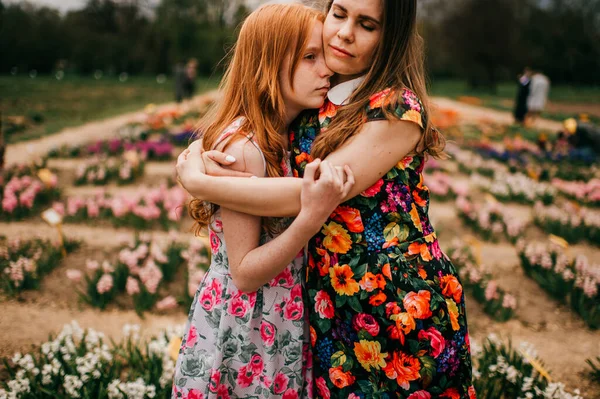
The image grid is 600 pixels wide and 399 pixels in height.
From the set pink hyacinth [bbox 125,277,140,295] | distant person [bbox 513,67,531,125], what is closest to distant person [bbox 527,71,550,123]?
distant person [bbox 513,67,531,125]

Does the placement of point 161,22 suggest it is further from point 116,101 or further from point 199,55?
point 116,101

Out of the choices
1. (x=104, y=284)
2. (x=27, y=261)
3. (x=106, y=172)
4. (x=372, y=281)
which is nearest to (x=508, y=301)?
(x=372, y=281)

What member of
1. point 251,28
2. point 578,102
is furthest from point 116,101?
point 578,102

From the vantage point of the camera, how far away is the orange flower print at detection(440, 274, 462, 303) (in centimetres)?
148

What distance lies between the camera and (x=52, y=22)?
2816 centimetres

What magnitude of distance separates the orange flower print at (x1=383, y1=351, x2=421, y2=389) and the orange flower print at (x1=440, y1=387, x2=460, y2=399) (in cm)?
11

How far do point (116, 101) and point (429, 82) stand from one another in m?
18.7

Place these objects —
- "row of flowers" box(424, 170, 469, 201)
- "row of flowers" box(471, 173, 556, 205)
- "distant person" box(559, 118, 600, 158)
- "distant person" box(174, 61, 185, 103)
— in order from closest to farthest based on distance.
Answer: "row of flowers" box(424, 170, 469, 201)
"row of flowers" box(471, 173, 556, 205)
"distant person" box(559, 118, 600, 158)
"distant person" box(174, 61, 185, 103)

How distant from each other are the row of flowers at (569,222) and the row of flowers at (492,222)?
0.26 metres

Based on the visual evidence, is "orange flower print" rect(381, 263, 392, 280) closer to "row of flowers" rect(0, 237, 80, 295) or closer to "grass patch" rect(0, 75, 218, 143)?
"row of flowers" rect(0, 237, 80, 295)

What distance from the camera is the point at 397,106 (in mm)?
1345

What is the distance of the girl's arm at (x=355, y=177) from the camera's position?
1312 millimetres

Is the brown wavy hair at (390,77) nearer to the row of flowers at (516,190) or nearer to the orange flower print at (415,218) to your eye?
the orange flower print at (415,218)

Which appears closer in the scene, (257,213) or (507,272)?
(257,213)
